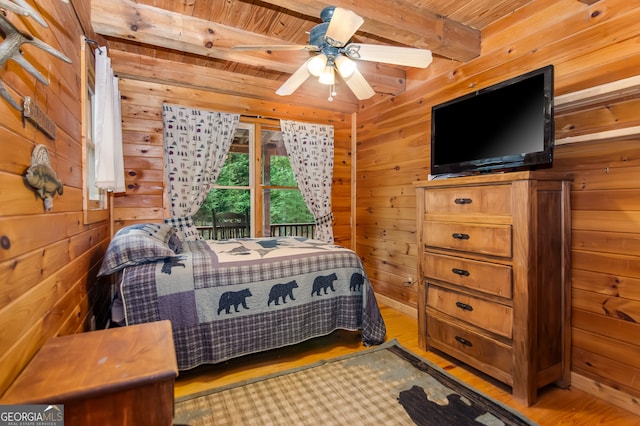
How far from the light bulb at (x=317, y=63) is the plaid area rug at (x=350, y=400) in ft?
6.37

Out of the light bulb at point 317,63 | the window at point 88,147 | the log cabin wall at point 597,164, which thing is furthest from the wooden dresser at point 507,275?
the window at point 88,147

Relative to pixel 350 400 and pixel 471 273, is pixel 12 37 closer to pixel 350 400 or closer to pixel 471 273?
pixel 350 400

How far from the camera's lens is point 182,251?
97.6 inches

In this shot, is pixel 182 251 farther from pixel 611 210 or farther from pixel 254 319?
pixel 611 210

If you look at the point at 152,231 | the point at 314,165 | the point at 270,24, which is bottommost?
the point at 152,231

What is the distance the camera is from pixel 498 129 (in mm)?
2033

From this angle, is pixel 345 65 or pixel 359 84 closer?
pixel 345 65

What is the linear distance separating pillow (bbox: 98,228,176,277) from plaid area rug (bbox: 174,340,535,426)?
2.80 ft

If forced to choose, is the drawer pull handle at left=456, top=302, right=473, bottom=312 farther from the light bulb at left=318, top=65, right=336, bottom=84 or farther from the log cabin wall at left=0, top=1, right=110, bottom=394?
the log cabin wall at left=0, top=1, right=110, bottom=394

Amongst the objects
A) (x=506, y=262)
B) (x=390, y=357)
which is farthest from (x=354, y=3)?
(x=390, y=357)

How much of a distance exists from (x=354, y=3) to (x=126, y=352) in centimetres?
221

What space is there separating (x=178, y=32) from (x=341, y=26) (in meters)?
1.44

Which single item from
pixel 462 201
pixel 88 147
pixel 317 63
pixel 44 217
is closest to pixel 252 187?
pixel 88 147

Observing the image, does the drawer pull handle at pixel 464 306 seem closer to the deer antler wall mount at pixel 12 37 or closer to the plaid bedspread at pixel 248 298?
the plaid bedspread at pixel 248 298
